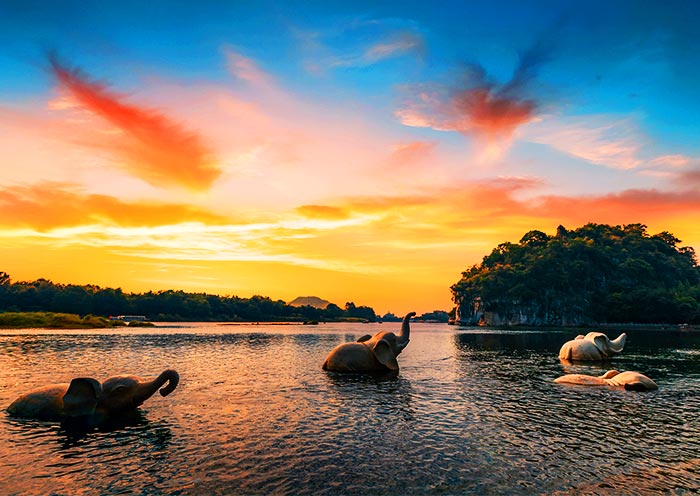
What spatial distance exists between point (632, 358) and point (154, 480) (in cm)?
4662

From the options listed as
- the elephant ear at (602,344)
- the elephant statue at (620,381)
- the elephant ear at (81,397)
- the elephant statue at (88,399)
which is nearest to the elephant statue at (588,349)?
the elephant ear at (602,344)

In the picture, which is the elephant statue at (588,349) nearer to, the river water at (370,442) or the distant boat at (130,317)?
the river water at (370,442)

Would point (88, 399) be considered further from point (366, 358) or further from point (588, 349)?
point (588, 349)

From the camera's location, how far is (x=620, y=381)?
26203mm

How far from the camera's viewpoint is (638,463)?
13.0 meters

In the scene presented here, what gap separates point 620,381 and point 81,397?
94.3 feet

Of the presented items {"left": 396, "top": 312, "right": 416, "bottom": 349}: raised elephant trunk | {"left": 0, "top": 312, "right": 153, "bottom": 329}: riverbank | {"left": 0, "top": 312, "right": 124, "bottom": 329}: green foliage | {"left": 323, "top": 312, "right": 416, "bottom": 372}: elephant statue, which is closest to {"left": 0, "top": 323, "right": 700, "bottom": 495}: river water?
{"left": 323, "top": 312, "right": 416, "bottom": 372}: elephant statue

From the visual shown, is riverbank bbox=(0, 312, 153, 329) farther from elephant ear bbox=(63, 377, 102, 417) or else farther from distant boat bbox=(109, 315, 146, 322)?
elephant ear bbox=(63, 377, 102, 417)

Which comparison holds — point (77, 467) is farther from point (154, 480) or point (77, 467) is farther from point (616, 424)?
point (616, 424)

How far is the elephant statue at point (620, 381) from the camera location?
82.8 ft

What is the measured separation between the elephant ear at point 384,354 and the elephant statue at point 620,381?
11105mm

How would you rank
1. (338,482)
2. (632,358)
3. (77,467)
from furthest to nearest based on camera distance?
(632,358)
(77,467)
(338,482)

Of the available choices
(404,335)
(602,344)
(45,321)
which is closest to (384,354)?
(404,335)

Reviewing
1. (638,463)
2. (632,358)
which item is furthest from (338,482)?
(632,358)
